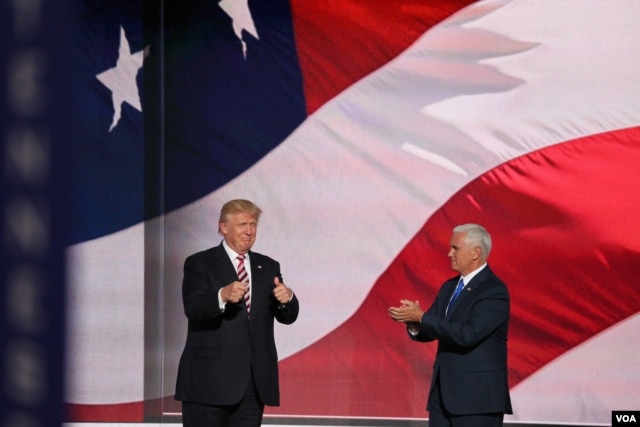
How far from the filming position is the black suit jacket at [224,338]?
3.30m

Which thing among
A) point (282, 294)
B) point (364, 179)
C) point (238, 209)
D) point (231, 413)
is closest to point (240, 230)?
point (238, 209)

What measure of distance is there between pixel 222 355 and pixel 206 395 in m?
0.15

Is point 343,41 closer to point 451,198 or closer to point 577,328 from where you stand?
point 451,198

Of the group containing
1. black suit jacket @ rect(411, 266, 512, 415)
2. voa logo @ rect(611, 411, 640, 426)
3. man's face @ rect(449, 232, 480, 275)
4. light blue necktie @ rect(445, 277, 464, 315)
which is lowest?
voa logo @ rect(611, 411, 640, 426)

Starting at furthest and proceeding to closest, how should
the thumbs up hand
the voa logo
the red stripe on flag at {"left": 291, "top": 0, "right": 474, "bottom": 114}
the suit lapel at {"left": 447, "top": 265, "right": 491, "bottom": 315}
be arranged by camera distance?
the red stripe on flag at {"left": 291, "top": 0, "right": 474, "bottom": 114}, the voa logo, the suit lapel at {"left": 447, "top": 265, "right": 491, "bottom": 315}, the thumbs up hand

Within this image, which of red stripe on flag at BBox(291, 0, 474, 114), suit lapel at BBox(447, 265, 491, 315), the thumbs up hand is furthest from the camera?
red stripe on flag at BBox(291, 0, 474, 114)

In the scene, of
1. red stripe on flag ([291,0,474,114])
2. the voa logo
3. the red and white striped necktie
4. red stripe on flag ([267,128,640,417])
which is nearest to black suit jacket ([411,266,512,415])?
the red and white striped necktie

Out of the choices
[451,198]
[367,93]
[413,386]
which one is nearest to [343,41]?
[367,93]

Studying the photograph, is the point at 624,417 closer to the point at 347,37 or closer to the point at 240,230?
the point at 347,37

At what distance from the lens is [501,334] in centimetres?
335

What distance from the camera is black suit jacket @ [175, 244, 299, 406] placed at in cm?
330

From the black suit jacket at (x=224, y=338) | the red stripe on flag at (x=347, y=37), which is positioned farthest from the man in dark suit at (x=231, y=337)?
the red stripe on flag at (x=347, y=37)

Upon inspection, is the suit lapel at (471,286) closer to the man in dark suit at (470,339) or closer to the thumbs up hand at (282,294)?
the man in dark suit at (470,339)

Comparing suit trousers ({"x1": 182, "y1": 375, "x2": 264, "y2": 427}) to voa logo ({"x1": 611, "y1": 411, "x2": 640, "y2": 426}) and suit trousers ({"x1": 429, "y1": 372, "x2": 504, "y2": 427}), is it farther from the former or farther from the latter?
voa logo ({"x1": 611, "y1": 411, "x2": 640, "y2": 426})
